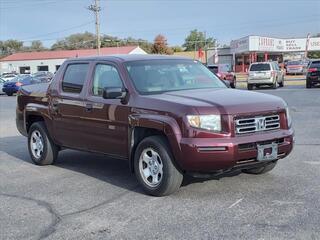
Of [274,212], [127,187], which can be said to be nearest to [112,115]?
[127,187]

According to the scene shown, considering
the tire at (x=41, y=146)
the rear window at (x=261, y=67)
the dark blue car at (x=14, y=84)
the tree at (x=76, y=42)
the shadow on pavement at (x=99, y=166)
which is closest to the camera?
the shadow on pavement at (x=99, y=166)

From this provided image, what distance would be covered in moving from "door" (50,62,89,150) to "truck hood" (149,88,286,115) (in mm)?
1627

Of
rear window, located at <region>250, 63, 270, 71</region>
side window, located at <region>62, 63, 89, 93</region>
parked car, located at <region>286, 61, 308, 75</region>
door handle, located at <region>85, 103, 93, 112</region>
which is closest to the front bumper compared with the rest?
door handle, located at <region>85, 103, 93, 112</region>

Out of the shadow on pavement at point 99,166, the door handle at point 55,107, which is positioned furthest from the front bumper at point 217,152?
the door handle at point 55,107

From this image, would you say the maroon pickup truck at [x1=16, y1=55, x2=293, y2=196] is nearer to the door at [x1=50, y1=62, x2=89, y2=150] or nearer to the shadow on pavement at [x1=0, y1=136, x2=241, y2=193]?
the door at [x1=50, y1=62, x2=89, y2=150]

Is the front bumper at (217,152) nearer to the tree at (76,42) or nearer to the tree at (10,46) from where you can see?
the tree at (76,42)

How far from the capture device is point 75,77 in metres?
7.94

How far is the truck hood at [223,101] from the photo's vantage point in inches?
232

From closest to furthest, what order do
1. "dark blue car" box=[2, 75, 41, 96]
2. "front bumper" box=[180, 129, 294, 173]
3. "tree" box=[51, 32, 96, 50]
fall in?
"front bumper" box=[180, 129, 294, 173] < "dark blue car" box=[2, 75, 41, 96] < "tree" box=[51, 32, 96, 50]

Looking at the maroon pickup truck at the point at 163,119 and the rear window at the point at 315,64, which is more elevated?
the rear window at the point at 315,64

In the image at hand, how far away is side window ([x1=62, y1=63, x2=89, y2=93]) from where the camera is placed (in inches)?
304

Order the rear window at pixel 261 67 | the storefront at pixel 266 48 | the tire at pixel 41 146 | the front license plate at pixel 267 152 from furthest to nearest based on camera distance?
the storefront at pixel 266 48 → the rear window at pixel 261 67 → the tire at pixel 41 146 → the front license plate at pixel 267 152

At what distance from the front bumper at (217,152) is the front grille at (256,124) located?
8 cm

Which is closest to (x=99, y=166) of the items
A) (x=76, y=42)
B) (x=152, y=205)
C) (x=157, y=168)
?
(x=157, y=168)
